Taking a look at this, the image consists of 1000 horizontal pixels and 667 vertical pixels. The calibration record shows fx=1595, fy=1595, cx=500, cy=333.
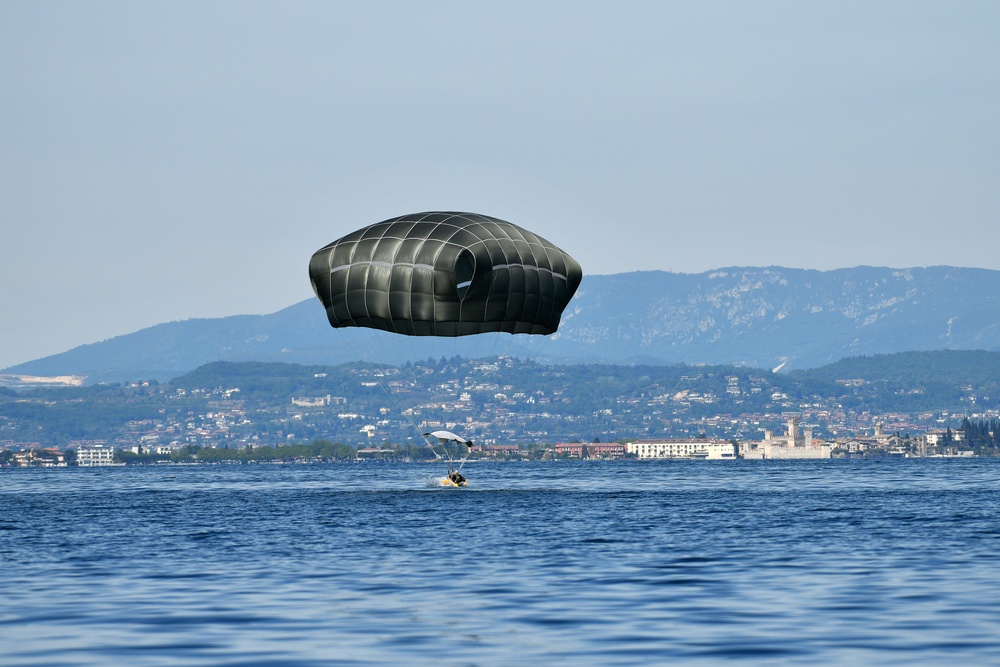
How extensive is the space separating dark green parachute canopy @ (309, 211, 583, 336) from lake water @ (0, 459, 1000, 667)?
8.02 meters

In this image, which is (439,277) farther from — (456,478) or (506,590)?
(506,590)

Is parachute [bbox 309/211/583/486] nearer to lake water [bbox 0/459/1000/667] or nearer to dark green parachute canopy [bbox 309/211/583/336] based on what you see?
dark green parachute canopy [bbox 309/211/583/336]

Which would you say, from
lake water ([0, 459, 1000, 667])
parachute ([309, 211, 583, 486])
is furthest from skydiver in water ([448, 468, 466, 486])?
lake water ([0, 459, 1000, 667])

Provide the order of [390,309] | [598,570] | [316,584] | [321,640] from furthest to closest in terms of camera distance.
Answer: [390,309] < [598,570] < [316,584] < [321,640]

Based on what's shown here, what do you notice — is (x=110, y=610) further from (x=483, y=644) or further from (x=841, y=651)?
(x=841, y=651)

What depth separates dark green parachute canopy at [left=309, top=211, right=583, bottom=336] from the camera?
62812mm

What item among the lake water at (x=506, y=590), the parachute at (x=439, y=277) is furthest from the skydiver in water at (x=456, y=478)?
the lake water at (x=506, y=590)

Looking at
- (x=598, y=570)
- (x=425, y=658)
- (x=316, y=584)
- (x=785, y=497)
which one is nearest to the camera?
(x=425, y=658)

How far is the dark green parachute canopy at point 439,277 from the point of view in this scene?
206ft

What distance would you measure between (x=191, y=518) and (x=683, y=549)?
29678 millimetres

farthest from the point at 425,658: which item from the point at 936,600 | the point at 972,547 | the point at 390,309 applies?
the point at 390,309

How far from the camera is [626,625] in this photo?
2908cm

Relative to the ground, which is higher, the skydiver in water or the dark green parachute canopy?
the dark green parachute canopy

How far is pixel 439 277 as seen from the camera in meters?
62.5
